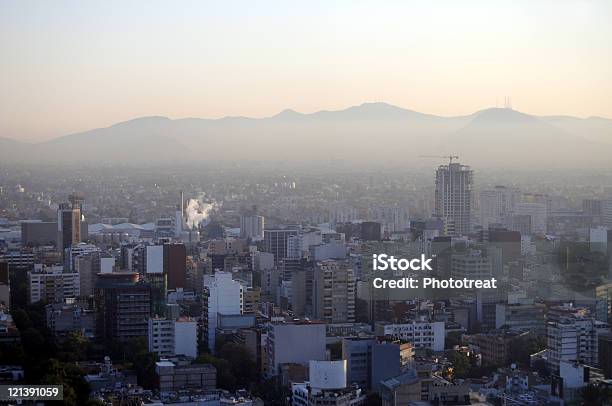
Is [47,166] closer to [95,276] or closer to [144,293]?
[95,276]

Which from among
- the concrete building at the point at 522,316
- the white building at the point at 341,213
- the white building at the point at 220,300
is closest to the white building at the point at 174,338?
the white building at the point at 220,300

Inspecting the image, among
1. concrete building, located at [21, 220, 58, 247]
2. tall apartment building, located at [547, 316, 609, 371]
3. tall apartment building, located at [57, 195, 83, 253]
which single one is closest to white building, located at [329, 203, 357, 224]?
tall apartment building, located at [57, 195, 83, 253]

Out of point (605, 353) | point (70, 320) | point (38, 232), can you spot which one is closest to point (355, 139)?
point (38, 232)

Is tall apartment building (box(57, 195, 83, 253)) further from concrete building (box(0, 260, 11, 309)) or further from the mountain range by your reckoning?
concrete building (box(0, 260, 11, 309))

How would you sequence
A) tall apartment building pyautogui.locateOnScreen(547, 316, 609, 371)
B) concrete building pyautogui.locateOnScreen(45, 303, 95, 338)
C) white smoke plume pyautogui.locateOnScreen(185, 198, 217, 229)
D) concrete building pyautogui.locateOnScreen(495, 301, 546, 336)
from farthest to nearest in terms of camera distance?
white smoke plume pyautogui.locateOnScreen(185, 198, 217, 229) → concrete building pyautogui.locateOnScreen(45, 303, 95, 338) → concrete building pyautogui.locateOnScreen(495, 301, 546, 336) → tall apartment building pyautogui.locateOnScreen(547, 316, 609, 371)

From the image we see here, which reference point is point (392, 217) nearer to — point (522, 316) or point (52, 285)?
point (52, 285)

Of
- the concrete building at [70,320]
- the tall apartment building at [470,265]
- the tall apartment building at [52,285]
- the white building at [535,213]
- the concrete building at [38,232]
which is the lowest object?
the concrete building at [70,320]

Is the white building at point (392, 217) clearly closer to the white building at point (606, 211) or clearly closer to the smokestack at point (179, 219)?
the white building at point (606, 211)
